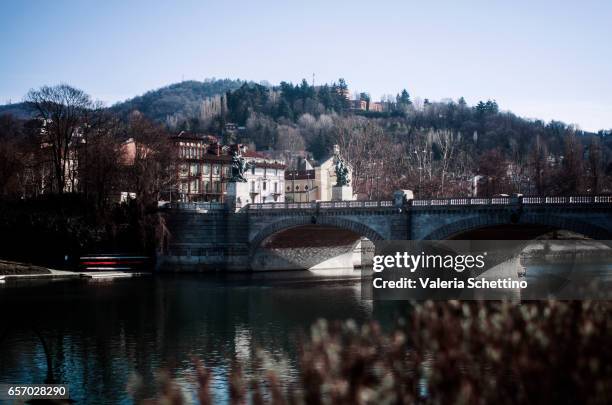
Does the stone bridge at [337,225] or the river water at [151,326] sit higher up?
the stone bridge at [337,225]

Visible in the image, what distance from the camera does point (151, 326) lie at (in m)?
40.5

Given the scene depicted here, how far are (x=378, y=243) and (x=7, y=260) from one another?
30.6 meters

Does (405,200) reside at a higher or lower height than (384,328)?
higher

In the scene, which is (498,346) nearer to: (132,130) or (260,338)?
(260,338)

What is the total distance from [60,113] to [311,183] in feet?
156

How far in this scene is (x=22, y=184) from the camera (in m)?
79.6

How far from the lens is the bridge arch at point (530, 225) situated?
4881 cm

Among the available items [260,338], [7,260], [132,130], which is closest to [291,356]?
[260,338]

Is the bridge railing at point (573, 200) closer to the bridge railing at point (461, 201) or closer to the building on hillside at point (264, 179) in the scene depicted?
the bridge railing at point (461, 201)

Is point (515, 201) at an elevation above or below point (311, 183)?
below

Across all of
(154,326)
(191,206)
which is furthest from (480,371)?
(191,206)

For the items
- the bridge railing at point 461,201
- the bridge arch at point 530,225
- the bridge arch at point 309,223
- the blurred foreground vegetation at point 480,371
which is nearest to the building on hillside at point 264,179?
the bridge arch at point 309,223

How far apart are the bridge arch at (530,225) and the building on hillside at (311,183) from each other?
5840 cm

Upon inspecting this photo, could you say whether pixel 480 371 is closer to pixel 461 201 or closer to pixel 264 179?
pixel 461 201
